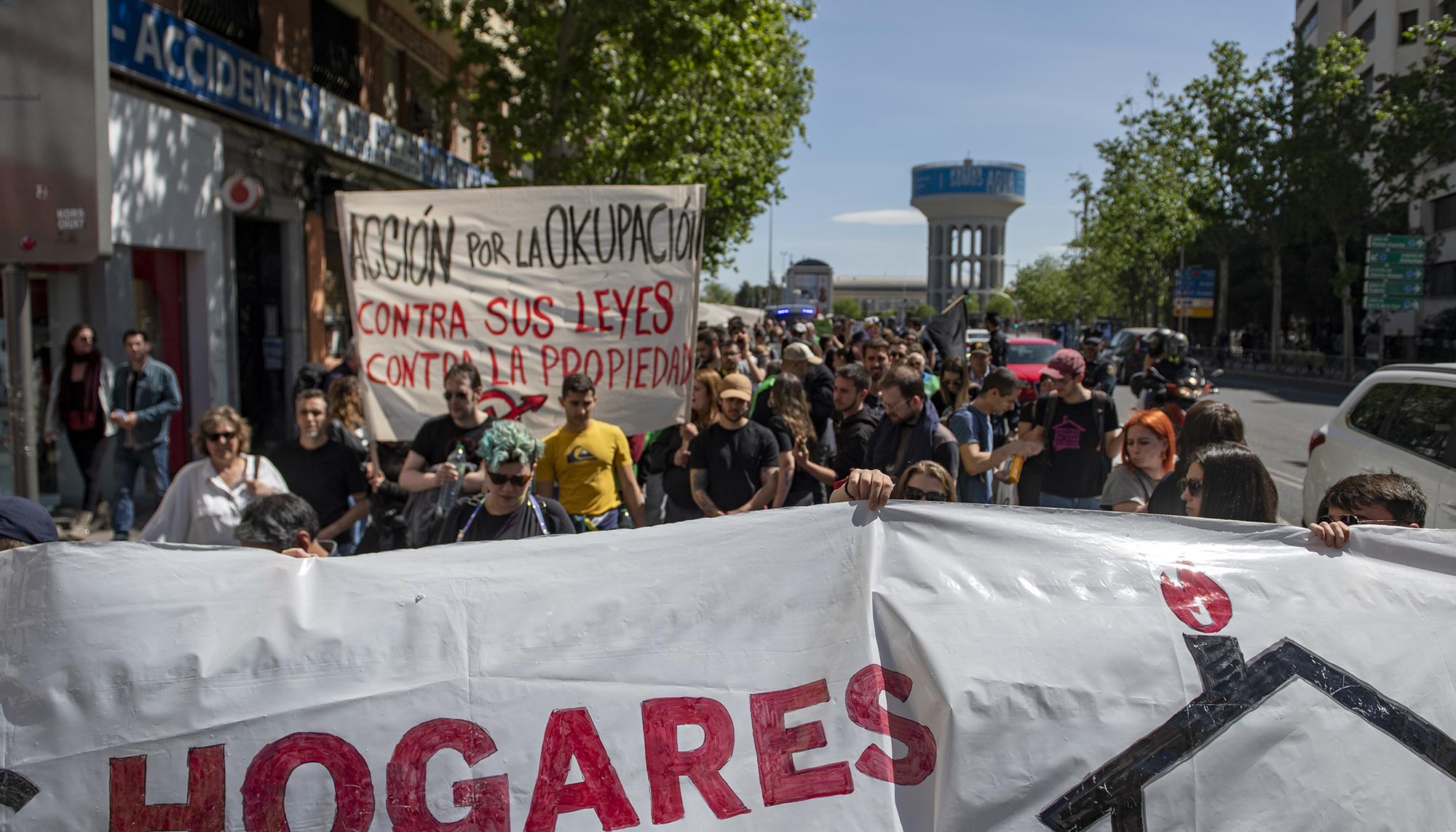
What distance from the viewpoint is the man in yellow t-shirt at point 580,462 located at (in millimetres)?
5609

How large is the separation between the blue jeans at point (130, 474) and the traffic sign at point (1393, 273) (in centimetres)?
3068

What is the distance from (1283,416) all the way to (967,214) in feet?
472

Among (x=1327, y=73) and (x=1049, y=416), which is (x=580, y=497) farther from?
(x=1327, y=73)

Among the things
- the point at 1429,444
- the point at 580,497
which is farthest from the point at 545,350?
the point at 1429,444

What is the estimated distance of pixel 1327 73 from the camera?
32250 mm

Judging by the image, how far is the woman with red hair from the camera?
5207 millimetres

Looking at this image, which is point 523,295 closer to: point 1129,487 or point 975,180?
point 1129,487

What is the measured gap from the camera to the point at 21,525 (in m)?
3.32

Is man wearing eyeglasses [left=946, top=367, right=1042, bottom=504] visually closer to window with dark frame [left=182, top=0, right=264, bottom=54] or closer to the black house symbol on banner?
the black house symbol on banner

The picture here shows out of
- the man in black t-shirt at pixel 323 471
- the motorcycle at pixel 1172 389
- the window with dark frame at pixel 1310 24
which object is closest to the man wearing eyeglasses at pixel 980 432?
the motorcycle at pixel 1172 389

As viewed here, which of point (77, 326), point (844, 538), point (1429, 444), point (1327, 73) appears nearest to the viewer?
point (844, 538)

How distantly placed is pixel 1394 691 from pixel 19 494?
4113mm

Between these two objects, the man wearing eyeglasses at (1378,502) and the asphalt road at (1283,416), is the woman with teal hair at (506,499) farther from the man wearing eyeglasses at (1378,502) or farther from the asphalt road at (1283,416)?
the asphalt road at (1283,416)

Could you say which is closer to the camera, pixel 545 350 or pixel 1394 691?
pixel 1394 691
